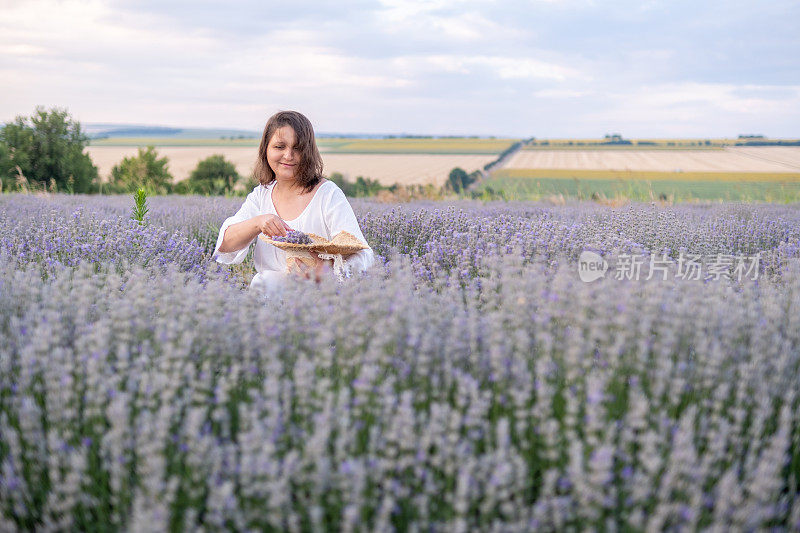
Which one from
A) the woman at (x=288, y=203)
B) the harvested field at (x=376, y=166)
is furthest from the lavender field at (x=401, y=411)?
the harvested field at (x=376, y=166)

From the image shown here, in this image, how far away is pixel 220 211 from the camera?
648cm

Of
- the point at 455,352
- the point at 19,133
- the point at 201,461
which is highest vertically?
the point at 19,133

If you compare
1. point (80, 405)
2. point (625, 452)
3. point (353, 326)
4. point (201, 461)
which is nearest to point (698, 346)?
point (625, 452)

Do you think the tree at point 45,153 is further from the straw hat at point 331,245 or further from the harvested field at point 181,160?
the straw hat at point 331,245

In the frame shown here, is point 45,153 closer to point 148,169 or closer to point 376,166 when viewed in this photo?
point 148,169

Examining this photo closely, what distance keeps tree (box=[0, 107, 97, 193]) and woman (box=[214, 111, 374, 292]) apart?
14.4 m

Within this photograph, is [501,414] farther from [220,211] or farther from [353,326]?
[220,211]

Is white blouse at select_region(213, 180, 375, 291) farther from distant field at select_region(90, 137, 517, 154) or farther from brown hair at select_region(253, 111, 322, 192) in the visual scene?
distant field at select_region(90, 137, 517, 154)

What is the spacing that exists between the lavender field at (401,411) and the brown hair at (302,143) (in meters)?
1.47

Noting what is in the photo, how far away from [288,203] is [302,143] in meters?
0.40

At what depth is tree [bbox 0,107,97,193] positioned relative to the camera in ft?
53.0

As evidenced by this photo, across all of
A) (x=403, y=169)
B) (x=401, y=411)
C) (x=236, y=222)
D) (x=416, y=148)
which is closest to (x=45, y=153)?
(x=403, y=169)

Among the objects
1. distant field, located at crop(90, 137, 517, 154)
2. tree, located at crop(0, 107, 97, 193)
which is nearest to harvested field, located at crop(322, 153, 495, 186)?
tree, located at crop(0, 107, 97, 193)

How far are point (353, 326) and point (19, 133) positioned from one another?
58.6 feet
